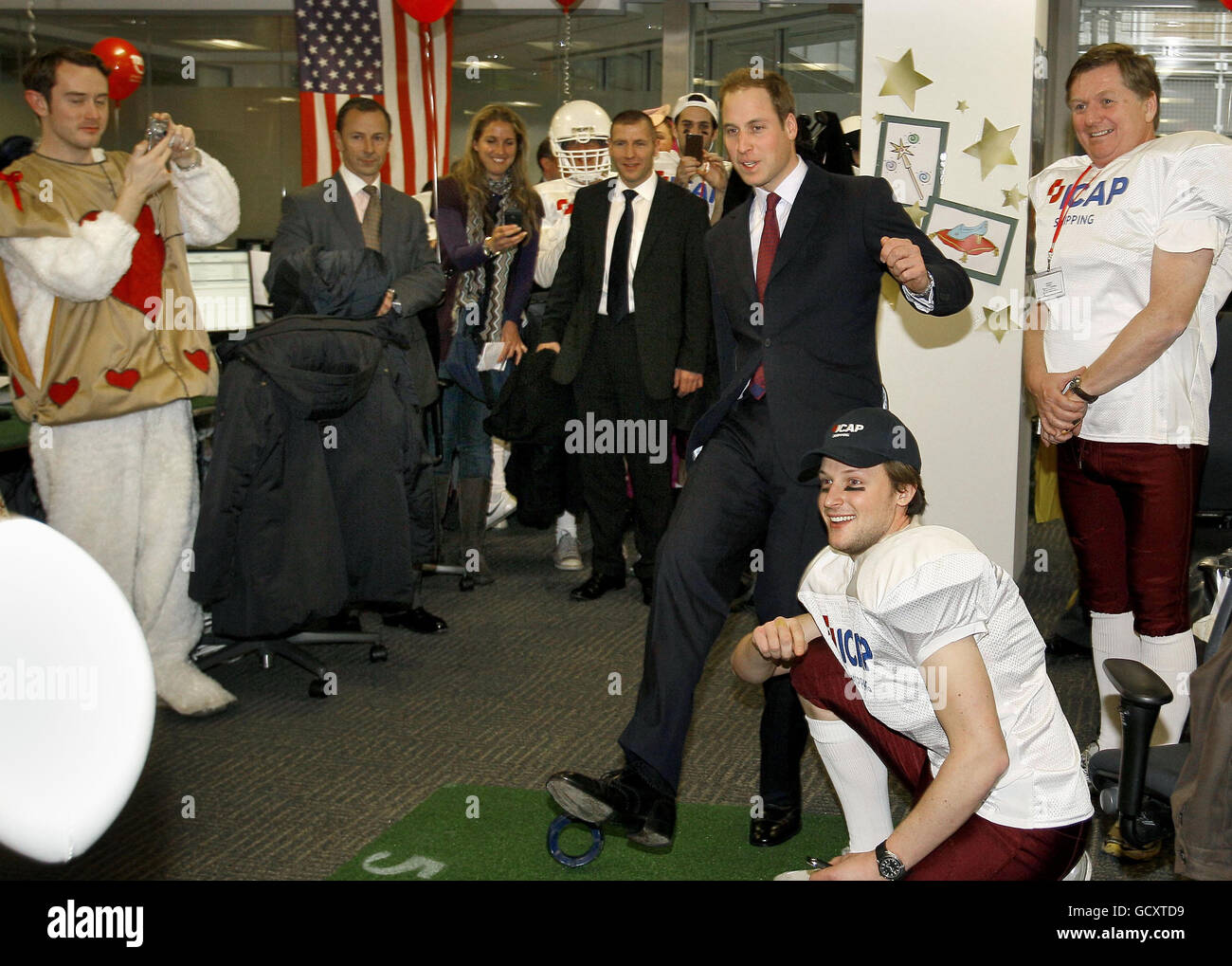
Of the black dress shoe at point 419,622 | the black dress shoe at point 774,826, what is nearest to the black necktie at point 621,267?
the black dress shoe at point 419,622

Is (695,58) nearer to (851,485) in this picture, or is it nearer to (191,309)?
(191,309)

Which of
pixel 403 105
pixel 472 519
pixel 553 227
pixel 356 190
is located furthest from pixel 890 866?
pixel 403 105

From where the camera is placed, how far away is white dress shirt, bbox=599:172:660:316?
4727mm

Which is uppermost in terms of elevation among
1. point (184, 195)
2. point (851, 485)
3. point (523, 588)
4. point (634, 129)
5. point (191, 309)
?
point (634, 129)

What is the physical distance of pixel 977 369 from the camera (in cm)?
440

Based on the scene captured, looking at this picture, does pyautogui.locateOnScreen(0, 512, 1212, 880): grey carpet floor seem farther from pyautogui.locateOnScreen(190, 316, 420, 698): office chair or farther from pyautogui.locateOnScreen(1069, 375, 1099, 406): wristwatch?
pyautogui.locateOnScreen(1069, 375, 1099, 406): wristwatch

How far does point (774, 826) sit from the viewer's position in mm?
2801

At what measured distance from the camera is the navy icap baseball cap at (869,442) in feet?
7.07

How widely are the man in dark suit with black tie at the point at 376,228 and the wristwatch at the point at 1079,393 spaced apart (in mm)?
2140

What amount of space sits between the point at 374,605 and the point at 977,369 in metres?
2.26

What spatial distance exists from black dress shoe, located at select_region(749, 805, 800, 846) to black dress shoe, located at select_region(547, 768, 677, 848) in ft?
1.06

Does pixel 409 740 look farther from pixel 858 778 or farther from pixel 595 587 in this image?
pixel 595 587

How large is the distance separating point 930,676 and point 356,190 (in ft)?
10.3

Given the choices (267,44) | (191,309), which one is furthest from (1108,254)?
(267,44)
